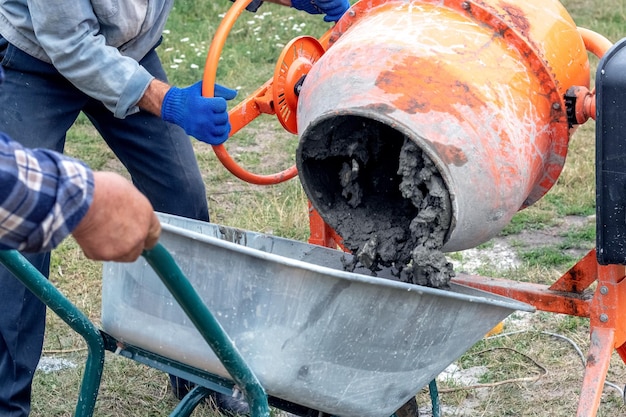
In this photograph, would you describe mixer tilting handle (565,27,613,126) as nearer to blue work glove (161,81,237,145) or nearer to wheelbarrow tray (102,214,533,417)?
wheelbarrow tray (102,214,533,417)

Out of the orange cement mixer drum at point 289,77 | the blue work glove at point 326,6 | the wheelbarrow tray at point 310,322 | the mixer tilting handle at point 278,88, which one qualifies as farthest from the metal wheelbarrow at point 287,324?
the blue work glove at point 326,6

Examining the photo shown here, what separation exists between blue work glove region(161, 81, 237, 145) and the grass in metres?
0.94

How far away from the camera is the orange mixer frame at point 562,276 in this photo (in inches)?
86.5

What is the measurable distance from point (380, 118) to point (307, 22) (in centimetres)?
461

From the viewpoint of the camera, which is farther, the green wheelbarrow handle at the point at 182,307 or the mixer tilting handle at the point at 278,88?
the mixer tilting handle at the point at 278,88

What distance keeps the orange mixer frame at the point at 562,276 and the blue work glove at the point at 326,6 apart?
200 millimetres

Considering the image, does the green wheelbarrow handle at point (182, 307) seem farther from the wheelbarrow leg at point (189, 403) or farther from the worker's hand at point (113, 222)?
the wheelbarrow leg at point (189, 403)

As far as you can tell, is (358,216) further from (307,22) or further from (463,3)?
(307,22)

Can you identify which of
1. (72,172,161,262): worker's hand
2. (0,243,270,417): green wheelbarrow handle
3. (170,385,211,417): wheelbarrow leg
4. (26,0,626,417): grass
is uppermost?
(72,172,161,262): worker's hand

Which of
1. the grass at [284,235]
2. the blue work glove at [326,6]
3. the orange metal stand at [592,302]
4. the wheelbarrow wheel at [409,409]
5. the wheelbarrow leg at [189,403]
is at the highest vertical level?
the blue work glove at [326,6]

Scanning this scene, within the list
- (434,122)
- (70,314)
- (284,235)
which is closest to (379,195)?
(434,122)

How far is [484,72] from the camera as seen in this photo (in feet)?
6.48

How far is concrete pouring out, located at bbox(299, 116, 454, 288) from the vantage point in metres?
1.93

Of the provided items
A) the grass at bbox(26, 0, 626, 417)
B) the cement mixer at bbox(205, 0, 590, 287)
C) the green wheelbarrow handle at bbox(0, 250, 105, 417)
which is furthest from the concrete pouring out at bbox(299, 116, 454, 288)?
the grass at bbox(26, 0, 626, 417)
